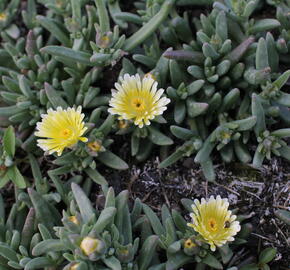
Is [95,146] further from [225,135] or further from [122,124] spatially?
[225,135]

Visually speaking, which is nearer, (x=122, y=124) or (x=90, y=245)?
(x=90, y=245)

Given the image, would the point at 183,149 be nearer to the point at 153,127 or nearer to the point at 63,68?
the point at 153,127

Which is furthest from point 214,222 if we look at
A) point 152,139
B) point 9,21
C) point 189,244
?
point 9,21

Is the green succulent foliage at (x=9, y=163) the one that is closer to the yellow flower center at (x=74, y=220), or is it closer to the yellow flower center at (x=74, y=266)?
the yellow flower center at (x=74, y=220)

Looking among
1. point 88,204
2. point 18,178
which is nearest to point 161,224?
point 88,204

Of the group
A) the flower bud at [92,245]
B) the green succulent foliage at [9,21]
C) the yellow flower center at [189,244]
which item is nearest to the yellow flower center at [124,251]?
the flower bud at [92,245]

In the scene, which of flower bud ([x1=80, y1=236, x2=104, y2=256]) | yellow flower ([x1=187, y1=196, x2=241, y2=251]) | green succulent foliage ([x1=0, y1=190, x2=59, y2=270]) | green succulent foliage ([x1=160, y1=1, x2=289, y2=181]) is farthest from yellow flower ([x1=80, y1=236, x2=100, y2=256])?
green succulent foliage ([x1=160, y1=1, x2=289, y2=181])

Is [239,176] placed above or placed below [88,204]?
below
